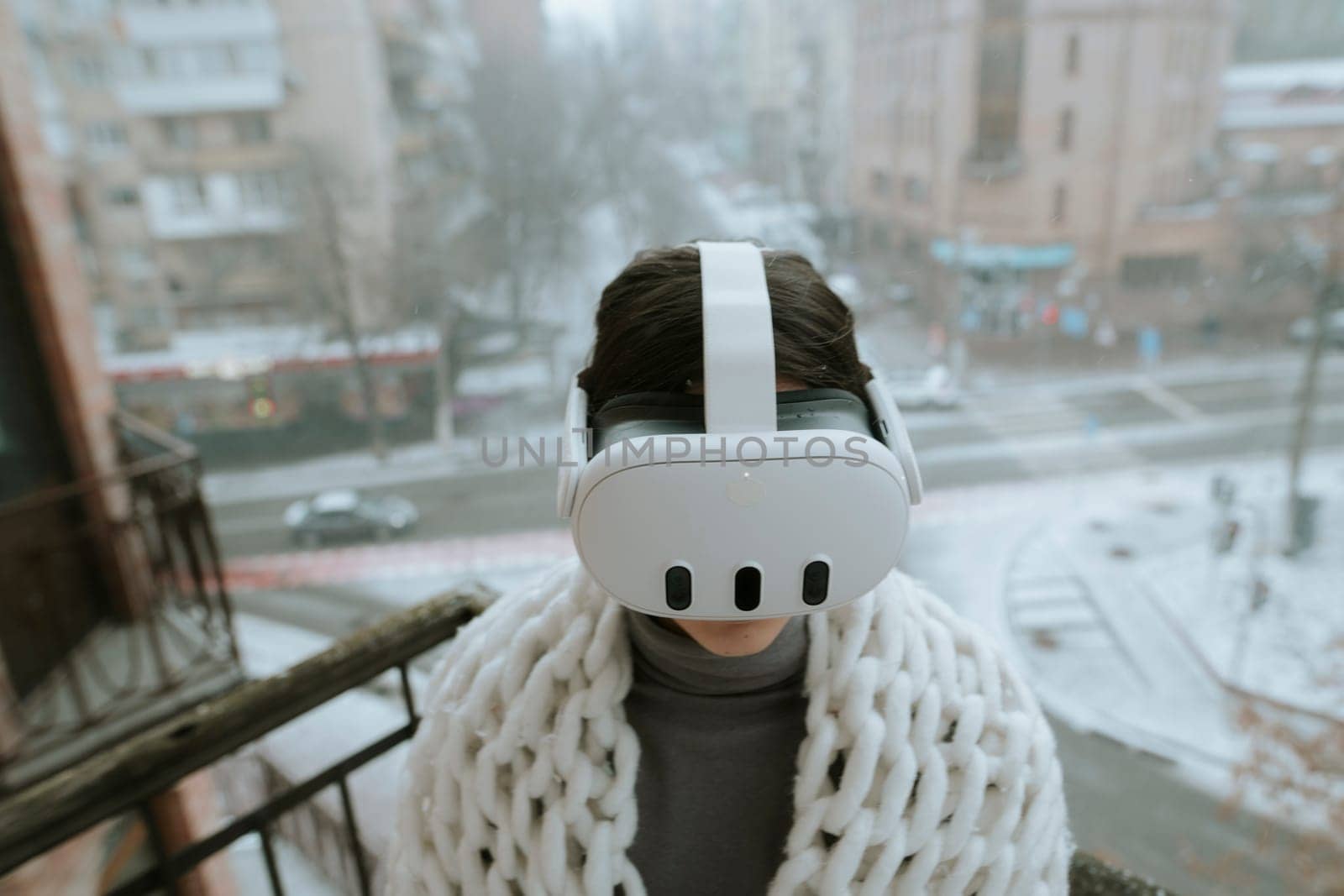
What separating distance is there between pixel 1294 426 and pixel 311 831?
331cm

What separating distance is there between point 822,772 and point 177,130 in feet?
12.3

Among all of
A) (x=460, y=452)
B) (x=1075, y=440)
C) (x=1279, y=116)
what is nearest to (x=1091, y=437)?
(x=1075, y=440)

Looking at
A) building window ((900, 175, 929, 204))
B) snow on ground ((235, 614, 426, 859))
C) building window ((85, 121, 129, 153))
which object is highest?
building window ((85, 121, 129, 153))

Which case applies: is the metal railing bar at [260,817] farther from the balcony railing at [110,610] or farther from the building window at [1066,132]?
the building window at [1066,132]

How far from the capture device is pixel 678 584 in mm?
397

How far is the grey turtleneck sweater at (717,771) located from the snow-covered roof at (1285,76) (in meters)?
2.26

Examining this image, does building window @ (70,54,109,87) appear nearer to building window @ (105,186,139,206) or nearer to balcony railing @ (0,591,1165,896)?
building window @ (105,186,139,206)

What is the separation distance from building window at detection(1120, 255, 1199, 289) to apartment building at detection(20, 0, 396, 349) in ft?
7.53

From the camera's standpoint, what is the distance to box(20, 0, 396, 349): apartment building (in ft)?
9.64

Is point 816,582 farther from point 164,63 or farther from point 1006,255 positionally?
point 164,63

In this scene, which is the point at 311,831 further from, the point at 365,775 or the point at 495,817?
the point at 495,817

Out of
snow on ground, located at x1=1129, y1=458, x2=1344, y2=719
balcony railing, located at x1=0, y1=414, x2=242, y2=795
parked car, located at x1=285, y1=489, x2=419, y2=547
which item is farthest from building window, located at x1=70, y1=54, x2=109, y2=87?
snow on ground, located at x1=1129, y1=458, x2=1344, y2=719

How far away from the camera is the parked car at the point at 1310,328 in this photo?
2.64 m

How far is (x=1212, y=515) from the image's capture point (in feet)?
9.62
